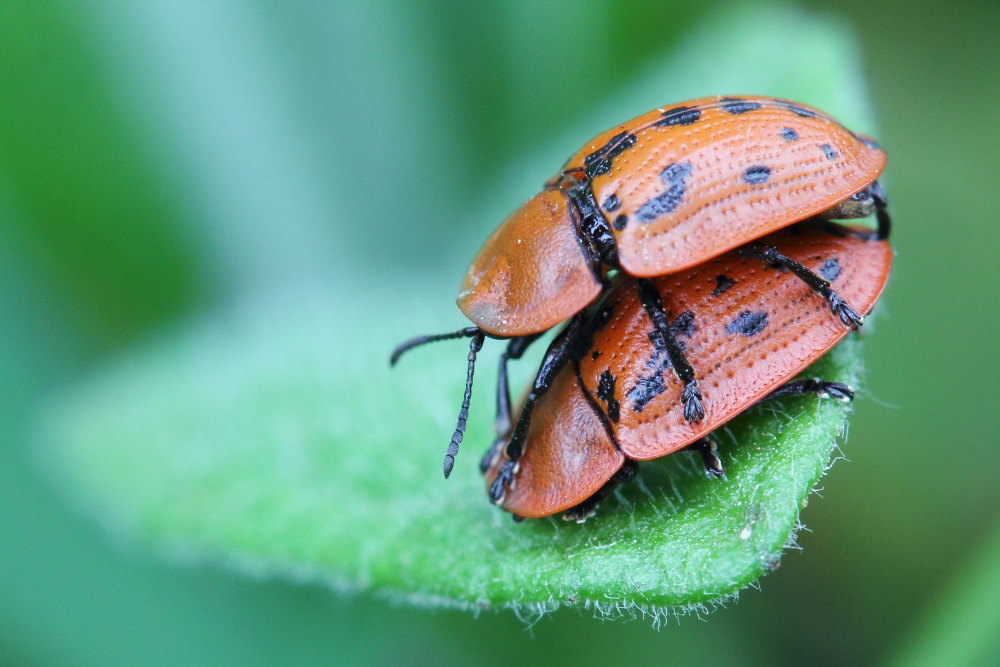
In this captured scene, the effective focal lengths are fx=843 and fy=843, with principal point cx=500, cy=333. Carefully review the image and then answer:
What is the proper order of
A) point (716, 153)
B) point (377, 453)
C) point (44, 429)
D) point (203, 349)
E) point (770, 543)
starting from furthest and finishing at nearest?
point (203, 349) → point (44, 429) → point (377, 453) → point (716, 153) → point (770, 543)

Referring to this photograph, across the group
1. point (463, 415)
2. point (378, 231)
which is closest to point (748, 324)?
point (463, 415)

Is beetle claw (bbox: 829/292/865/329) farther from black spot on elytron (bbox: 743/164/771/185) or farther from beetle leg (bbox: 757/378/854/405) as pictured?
black spot on elytron (bbox: 743/164/771/185)

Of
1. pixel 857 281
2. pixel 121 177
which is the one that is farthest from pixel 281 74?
pixel 857 281

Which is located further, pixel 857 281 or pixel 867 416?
pixel 867 416

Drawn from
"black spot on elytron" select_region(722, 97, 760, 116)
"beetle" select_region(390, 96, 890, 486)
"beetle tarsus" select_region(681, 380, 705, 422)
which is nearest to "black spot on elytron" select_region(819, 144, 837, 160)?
"beetle" select_region(390, 96, 890, 486)

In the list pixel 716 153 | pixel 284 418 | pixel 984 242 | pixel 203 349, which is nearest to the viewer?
pixel 716 153

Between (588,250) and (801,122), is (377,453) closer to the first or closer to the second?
(588,250)

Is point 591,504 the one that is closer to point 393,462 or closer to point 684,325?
point 684,325
